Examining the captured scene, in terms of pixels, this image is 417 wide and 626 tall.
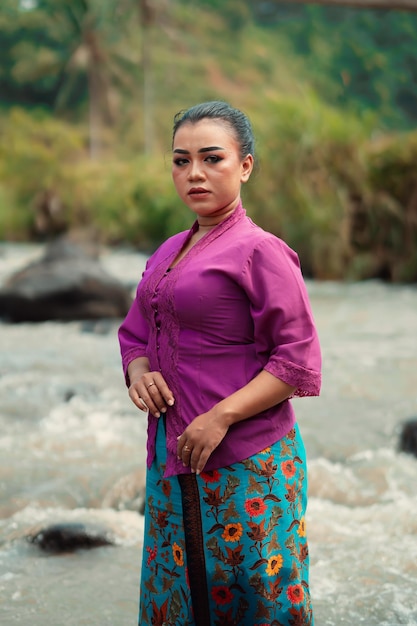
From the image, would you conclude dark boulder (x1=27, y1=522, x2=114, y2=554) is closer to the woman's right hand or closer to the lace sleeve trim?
the woman's right hand

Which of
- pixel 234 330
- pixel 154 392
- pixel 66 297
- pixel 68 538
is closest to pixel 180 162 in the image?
pixel 234 330

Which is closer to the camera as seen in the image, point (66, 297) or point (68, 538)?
point (68, 538)

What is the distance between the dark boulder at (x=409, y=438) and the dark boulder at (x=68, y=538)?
1880mm

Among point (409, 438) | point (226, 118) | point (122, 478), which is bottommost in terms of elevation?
point (122, 478)

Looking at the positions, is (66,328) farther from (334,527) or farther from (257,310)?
(257,310)

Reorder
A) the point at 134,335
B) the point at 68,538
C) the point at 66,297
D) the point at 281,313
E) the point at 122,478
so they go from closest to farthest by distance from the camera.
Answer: the point at 281,313 → the point at 134,335 → the point at 68,538 → the point at 122,478 → the point at 66,297

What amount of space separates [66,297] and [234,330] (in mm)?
7827

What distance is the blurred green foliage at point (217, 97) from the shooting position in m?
12.3

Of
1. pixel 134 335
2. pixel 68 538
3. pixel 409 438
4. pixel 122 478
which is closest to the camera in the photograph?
pixel 134 335

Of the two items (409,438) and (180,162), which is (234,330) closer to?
(180,162)

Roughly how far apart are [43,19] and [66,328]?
3334 cm

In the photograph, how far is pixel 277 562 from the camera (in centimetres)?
184

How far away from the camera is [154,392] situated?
1895 mm

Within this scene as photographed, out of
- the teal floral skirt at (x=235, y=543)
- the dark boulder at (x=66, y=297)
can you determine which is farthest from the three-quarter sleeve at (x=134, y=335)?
the dark boulder at (x=66, y=297)
